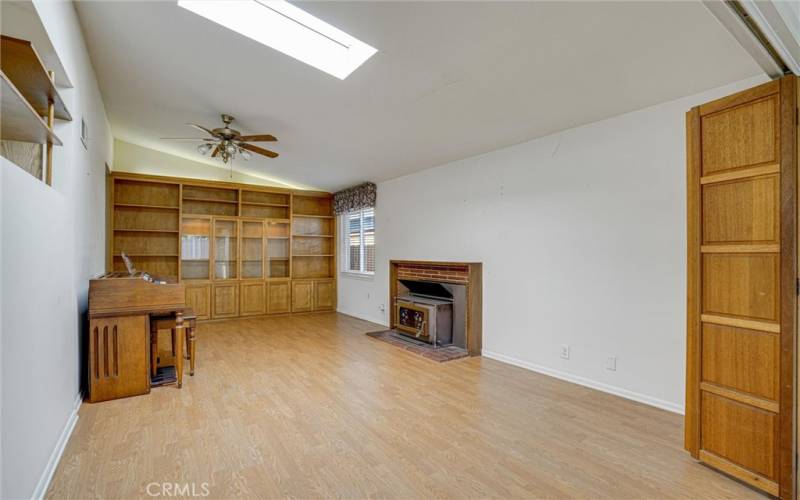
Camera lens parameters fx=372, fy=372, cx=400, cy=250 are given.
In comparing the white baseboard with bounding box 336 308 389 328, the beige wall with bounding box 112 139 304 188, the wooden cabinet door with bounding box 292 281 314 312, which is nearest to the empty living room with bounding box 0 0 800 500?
the white baseboard with bounding box 336 308 389 328

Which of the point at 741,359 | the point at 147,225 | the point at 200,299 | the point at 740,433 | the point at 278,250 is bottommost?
the point at 740,433

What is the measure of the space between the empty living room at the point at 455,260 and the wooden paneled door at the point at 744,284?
0.03ft

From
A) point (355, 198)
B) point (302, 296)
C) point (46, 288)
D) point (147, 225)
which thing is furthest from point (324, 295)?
point (46, 288)

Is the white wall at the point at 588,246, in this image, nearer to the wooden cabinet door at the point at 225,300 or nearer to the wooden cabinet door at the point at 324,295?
the wooden cabinet door at the point at 324,295

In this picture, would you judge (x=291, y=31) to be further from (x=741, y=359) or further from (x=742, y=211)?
(x=741, y=359)

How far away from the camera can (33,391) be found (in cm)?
178

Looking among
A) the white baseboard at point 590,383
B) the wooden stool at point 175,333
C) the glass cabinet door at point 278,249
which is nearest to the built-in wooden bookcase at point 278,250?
the glass cabinet door at point 278,249

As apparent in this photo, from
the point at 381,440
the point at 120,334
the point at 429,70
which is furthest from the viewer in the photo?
the point at 120,334

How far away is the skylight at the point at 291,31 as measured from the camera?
8.66 feet

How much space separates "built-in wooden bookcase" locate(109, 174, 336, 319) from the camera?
6168mm

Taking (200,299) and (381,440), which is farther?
(200,299)

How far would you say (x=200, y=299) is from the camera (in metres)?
6.37

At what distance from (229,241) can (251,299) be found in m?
1.13

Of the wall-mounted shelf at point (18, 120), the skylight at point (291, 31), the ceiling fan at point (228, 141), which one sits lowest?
the wall-mounted shelf at point (18, 120)
